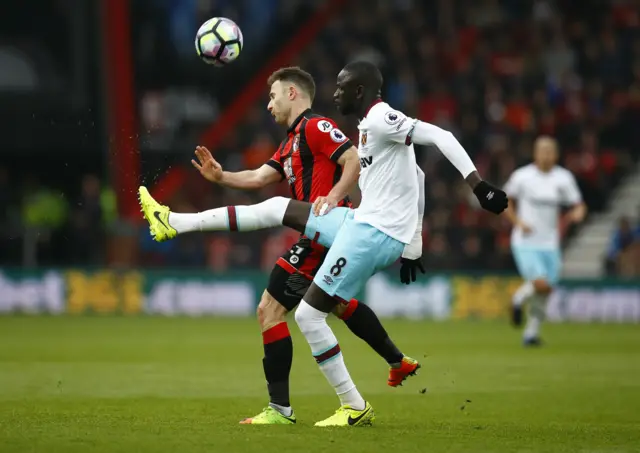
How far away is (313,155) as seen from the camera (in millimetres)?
8438

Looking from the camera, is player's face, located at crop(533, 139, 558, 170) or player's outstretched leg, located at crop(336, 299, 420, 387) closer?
player's outstretched leg, located at crop(336, 299, 420, 387)

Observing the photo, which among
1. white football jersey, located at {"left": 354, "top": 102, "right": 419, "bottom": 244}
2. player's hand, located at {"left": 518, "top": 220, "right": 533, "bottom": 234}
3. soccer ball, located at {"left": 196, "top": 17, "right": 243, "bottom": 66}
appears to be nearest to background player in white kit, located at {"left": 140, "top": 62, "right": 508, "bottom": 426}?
white football jersey, located at {"left": 354, "top": 102, "right": 419, "bottom": 244}

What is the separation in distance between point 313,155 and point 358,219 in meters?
0.80

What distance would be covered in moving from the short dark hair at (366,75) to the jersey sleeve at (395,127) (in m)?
0.34

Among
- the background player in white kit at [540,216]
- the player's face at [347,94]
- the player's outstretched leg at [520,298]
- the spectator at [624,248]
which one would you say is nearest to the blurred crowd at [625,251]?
the spectator at [624,248]

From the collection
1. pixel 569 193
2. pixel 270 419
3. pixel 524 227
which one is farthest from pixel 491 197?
pixel 569 193

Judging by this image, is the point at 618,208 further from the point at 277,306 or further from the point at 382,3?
the point at 277,306

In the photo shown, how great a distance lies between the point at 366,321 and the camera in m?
8.33

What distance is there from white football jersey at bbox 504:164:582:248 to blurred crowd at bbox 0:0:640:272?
5.96m

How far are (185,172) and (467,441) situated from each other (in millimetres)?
18146

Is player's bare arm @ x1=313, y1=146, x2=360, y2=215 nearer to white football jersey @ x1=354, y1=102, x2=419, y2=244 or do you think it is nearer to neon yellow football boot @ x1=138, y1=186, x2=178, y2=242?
white football jersey @ x1=354, y1=102, x2=419, y2=244

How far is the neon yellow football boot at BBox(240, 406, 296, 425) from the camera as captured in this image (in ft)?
26.4

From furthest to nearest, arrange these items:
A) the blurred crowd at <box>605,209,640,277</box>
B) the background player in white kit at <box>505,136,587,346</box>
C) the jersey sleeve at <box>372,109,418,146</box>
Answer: the blurred crowd at <box>605,209,640,277</box> < the background player in white kit at <box>505,136,587,346</box> < the jersey sleeve at <box>372,109,418,146</box>

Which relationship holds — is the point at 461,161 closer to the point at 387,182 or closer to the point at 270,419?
the point at 387,182
